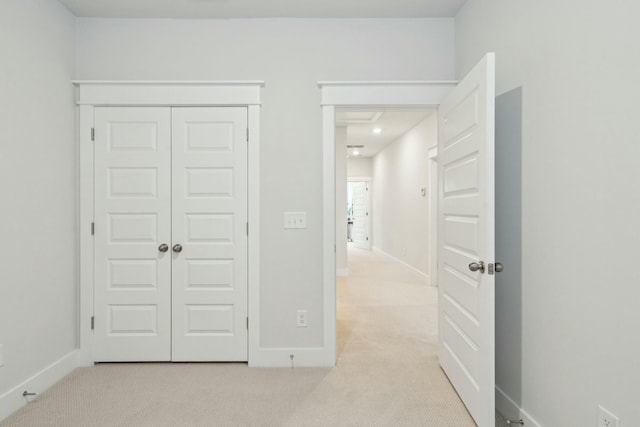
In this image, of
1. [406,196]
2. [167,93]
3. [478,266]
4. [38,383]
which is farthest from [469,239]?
[406,196]

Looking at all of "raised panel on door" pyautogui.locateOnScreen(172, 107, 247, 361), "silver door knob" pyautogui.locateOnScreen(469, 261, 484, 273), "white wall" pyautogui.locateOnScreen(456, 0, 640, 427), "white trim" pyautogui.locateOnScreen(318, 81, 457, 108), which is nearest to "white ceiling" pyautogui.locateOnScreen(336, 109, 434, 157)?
"white trim" pyautogui.locateOnScreen(318, 81, 457, 108)

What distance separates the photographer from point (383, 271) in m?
6.75

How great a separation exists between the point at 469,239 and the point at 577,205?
58 centimetres

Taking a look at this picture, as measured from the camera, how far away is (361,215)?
1080 cm

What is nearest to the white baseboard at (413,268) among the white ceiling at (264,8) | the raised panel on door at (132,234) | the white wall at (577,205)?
the white wall at (577,205)

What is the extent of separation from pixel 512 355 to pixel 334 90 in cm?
210

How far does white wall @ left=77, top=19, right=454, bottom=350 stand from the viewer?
2672 millimetres

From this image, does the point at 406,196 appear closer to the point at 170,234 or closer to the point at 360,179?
the point at 360,179

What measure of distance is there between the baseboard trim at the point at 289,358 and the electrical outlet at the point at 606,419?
1.65 meters

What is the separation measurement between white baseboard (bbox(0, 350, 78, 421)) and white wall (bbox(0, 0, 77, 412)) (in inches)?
0.9

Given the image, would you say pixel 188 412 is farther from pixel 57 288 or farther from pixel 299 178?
pixel 299 178

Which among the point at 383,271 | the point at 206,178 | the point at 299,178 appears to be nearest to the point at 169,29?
the point at 206,178

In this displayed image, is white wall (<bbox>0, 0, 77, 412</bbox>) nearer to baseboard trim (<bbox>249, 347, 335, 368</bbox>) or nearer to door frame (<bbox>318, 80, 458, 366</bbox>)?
baseboard trim (<bbox>249, 347, 335, 368</bbox>)

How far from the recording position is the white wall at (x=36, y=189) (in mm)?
2062
